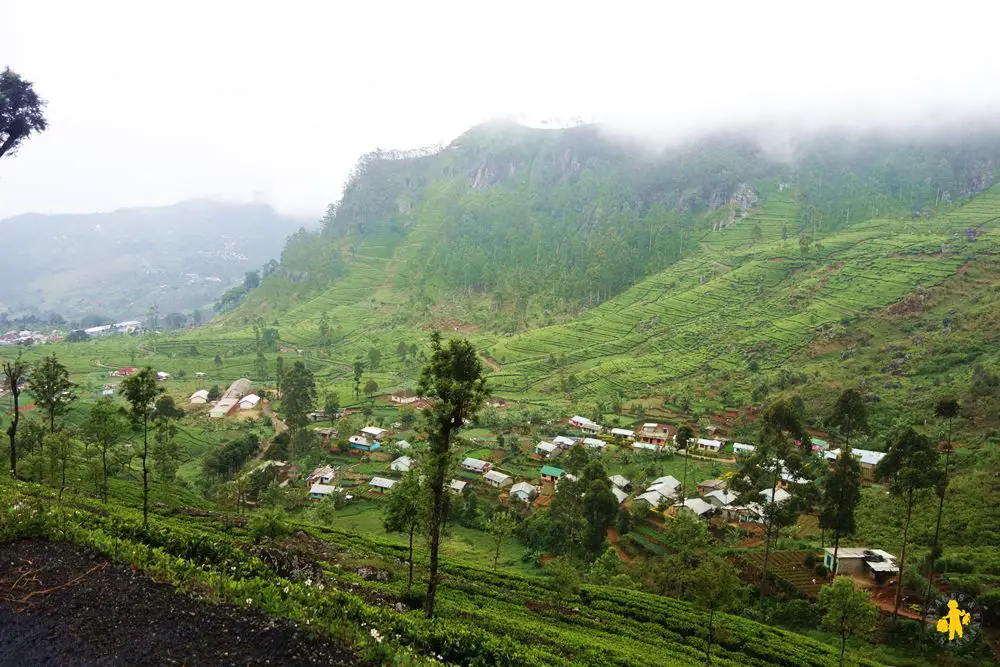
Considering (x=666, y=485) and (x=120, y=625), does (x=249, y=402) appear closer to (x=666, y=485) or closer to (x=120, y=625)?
(x=666, y=485)

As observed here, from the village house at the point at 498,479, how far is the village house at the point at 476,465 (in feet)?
7.83

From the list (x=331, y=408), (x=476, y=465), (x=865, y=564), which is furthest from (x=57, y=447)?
(x=865, y=564)

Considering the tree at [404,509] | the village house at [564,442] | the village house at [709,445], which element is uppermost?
the tree at [404,509]

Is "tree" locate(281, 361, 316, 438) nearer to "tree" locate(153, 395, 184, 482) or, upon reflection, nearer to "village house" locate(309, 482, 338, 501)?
"tree" locate(153, 395, 184, 482)

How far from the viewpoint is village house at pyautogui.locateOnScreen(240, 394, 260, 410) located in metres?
87.9

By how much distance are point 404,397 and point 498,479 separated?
126ft

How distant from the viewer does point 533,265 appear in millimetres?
189250

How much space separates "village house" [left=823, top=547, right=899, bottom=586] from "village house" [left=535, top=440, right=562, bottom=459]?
33.6 metres

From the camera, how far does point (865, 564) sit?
33.4 m

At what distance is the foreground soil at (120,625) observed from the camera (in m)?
9.38

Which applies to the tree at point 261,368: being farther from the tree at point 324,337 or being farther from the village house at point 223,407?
the tree at point 324,337

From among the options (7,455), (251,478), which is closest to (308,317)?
(251,478)

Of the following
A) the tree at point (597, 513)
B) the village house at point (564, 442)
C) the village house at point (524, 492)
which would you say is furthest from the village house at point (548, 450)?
the tree at point (597, 513)

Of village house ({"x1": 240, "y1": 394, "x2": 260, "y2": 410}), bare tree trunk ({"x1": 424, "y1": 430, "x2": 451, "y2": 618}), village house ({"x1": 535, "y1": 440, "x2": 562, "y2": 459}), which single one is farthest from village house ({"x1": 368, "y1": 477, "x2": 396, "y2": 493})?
village house ({"x1": 240, "y1": 394, "x2": 260, "y2": 410})
